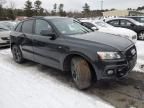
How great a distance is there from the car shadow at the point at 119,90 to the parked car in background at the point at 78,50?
1.02 ft

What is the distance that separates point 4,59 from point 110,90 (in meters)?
4.76

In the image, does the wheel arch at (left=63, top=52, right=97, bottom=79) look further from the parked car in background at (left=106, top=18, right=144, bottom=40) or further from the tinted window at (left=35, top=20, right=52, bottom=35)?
the parked car in background at (left=106, top=18, right=144, bottom=40)

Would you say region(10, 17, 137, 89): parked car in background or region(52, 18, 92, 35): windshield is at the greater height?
region(52, 18, 92, 35): windshield

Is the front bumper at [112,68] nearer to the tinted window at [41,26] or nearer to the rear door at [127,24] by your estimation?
the tinted window at [41,26]

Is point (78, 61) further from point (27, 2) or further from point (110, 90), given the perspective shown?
point (27, 2)

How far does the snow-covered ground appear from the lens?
4.13 metres

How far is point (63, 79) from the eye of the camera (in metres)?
5.55

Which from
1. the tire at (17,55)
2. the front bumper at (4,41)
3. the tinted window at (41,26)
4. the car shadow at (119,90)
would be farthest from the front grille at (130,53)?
the front bumper at (4,41)

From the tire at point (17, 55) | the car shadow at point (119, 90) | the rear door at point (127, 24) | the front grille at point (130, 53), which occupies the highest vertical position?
the rear door at point (127, 24)

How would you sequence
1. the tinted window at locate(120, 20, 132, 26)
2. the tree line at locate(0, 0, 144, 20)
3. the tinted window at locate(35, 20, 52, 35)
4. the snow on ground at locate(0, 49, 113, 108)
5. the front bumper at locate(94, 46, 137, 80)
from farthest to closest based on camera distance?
the tree line at locate(0, 0, 144, 20) → the tinted window at locate(120, 20, 132, 26) → the tinted window at locate(35, 20, 52, 35) → the front bumper at locate(94, 46, 137, 80) → the snow on ground at locate(0, 49, 113, 108)

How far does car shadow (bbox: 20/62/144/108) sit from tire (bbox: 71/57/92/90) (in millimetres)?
166

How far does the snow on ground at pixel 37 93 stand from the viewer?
411cm

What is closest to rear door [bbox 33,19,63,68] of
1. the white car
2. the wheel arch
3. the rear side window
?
the wheel arch

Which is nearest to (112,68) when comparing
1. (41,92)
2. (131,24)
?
(41,92)
